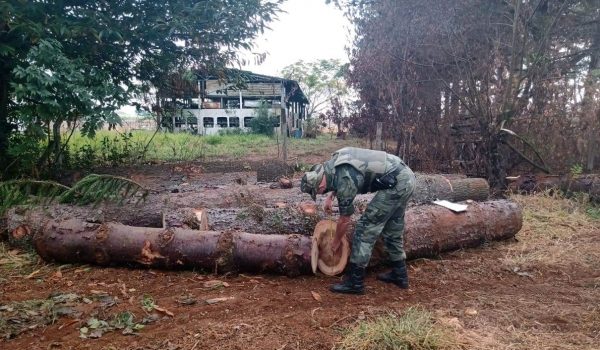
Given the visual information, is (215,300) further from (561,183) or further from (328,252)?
(561,183)

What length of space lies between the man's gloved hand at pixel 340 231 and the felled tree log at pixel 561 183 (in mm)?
6178

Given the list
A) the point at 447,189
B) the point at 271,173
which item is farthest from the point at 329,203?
the point at 271,173

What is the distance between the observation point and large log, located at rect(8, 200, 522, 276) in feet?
14.9

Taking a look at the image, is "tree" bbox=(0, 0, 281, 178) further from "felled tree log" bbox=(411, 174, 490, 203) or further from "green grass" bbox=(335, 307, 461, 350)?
"green grass" bbox=(335, 307, 461, 350)

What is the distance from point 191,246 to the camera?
4.64 m

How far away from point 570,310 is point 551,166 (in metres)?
7.09

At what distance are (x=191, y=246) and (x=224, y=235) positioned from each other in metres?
0.38

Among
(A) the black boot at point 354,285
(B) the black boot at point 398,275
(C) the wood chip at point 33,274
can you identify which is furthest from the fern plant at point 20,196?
(B) the black boot at point 398,275

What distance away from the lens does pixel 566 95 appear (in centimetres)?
984

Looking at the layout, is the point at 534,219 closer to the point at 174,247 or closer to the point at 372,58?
the point at 174,247

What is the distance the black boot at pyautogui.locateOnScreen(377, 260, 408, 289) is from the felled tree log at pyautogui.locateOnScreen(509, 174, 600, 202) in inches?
227

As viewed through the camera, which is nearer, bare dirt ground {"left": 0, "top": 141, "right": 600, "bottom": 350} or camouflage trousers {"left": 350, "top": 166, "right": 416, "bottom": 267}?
bare dirt ground {"left": 0, "top": 141, "right": 600, "bottom": 350}

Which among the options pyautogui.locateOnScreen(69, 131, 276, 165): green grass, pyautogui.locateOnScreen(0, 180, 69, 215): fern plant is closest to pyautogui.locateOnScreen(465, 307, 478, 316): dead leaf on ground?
pyautogui.locateOnScreen(0, 180, 69, 215): fern plant

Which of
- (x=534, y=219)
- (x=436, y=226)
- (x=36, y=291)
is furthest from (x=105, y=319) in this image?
(x=534, y=219)
